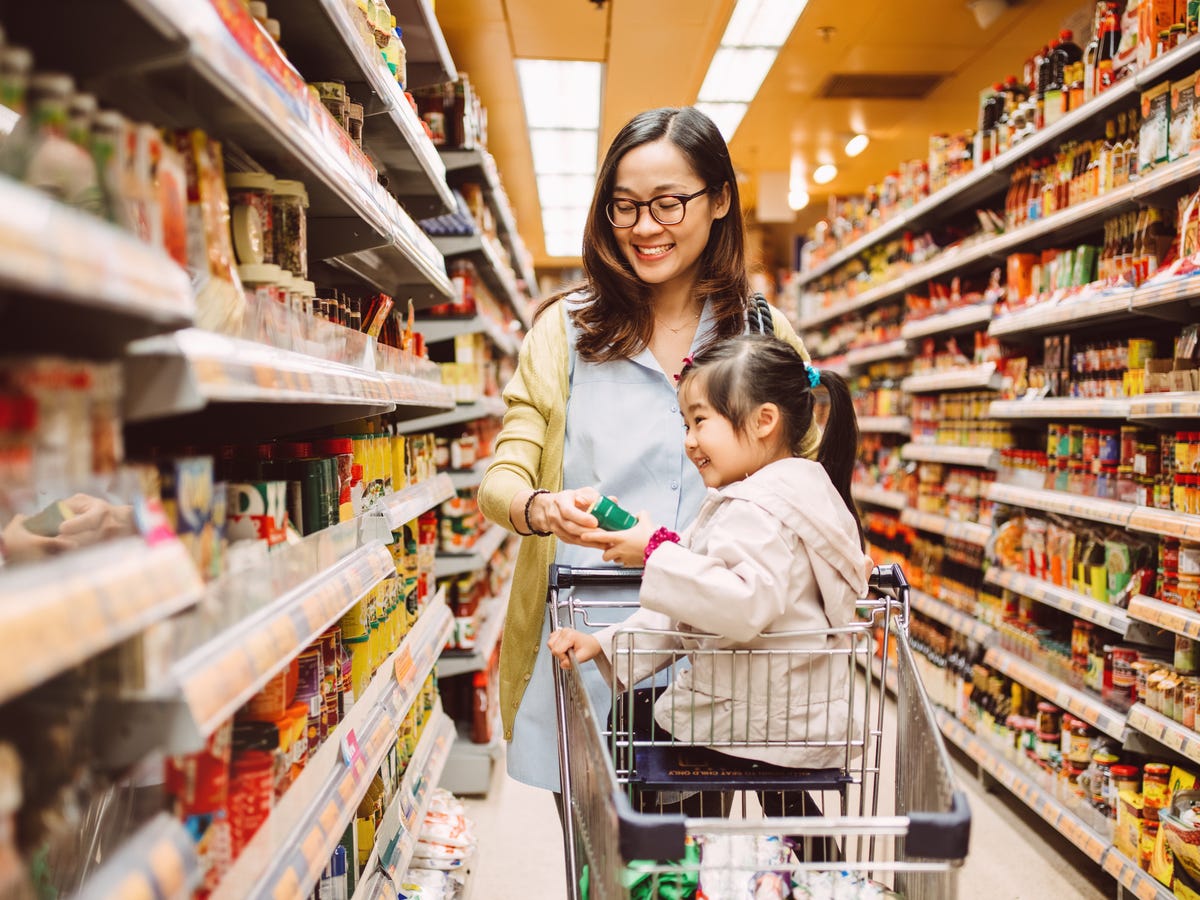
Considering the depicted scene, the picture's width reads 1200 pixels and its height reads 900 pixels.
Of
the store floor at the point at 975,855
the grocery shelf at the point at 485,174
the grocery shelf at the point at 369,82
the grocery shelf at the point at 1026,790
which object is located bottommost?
the store floor at the point at 975,855

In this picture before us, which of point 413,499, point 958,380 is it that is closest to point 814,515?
point 413,499

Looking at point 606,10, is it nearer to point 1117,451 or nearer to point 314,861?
point 1117,451

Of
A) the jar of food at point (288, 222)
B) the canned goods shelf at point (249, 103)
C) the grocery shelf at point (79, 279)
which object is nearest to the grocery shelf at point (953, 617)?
the canned goods shelf at point (249, 103)

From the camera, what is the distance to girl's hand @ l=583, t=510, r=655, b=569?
1440 mm

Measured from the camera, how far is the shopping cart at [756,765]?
44.1 inches

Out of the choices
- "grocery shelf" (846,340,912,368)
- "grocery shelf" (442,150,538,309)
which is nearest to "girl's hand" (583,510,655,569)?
"grocery shelf" (442,150,538,309)

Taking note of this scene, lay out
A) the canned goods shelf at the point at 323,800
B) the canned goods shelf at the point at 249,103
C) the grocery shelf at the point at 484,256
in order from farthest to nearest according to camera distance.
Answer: the grocery shelf at the point at 484,256, the canned goods shelf at the point at 323,800, the canned goods shelf at the point at 249,103

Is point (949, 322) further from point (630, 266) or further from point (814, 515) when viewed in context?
point (814, 515)

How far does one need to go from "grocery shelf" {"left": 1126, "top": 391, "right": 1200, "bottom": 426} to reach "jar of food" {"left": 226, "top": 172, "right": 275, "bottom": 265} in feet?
7.76

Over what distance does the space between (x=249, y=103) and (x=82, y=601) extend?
593 mm

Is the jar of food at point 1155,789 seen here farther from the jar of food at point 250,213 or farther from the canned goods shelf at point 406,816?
the jar of food at point 250,213

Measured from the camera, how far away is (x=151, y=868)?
0.77 metres

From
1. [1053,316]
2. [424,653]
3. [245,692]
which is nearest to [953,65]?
[1053,316]

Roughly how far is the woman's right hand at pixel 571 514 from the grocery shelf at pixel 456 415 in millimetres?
1601
